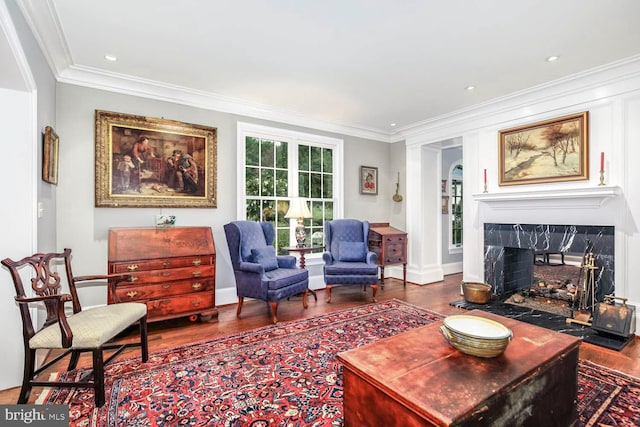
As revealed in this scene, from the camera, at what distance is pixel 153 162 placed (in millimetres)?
3459

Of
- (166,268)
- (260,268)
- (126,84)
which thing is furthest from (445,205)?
(126,84)

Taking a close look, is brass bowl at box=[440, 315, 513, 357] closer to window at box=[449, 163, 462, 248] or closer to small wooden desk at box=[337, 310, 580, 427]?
small wooden desk at box=[337, 310, 580, 427]

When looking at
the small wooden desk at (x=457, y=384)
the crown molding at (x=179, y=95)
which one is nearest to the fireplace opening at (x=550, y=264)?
the small wooden desk at (x=457, y=384)

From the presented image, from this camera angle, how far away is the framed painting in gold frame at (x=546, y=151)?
3.30m

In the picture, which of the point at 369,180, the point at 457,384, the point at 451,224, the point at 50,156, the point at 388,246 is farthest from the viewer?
the point at 451,224

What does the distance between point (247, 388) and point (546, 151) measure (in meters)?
4.00

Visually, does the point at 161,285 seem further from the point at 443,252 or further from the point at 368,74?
the point at 443,252

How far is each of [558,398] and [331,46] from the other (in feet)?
9.41

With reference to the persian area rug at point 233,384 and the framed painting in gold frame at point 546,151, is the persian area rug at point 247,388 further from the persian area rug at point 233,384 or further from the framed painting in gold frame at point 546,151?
the framed painting in gold frame at point 546,151

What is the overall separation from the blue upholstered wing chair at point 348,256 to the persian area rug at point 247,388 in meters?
1.17

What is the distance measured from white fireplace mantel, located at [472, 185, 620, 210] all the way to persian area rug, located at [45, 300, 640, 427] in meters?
1.73

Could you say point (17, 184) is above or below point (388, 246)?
above

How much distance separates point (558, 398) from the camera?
1493 mm

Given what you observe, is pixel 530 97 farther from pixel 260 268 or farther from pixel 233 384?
pixel 233 384
